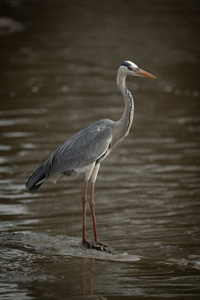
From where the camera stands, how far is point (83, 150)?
8633 mm

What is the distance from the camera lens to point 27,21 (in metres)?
30.7

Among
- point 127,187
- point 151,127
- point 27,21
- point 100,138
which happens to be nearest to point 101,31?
point 27,21

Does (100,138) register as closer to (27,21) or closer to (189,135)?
(189,135)

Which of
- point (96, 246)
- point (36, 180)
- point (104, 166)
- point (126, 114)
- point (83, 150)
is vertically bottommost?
point (104, 166)

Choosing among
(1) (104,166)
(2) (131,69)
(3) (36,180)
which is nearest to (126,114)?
(2) (131,69)

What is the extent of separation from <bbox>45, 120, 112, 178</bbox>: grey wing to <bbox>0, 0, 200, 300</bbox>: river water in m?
0.94

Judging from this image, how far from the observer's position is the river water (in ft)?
24.8

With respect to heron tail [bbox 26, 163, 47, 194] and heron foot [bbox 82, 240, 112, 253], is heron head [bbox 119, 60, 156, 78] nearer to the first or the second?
heron tail [bbox 26, 163, 47, 194]

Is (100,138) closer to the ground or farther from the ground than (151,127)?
farther from the ground

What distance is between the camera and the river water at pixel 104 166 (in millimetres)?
7551

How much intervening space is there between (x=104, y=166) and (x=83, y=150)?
14.3 feet

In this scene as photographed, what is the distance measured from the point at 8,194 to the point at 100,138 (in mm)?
3163

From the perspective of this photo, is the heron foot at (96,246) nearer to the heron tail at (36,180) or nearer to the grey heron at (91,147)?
the grey heron at (91,147)

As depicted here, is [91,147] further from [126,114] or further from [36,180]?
[36,180]
